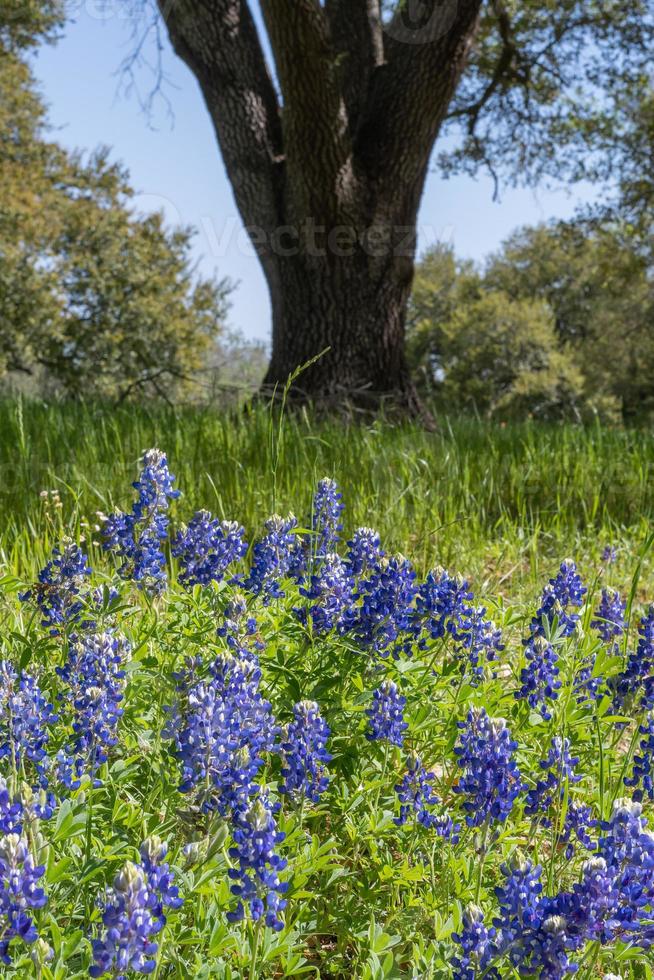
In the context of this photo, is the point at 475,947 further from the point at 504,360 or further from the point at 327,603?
the point at 504,360

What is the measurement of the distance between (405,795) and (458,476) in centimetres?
399

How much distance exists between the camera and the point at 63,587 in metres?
2.57

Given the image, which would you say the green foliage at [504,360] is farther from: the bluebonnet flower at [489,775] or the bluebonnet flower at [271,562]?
the bluebonnet flower at [489,775]

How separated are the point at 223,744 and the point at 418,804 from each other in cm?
72

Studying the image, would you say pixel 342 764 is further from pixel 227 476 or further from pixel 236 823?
pixel 227 476

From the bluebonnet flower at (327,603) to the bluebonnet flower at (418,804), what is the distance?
514 millimetres

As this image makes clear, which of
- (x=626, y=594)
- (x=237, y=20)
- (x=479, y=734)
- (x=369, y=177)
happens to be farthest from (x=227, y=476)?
(x=237, y=20)

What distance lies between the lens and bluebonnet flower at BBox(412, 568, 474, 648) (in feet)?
8.52

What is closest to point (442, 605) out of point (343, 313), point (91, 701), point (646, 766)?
point (646, 766)

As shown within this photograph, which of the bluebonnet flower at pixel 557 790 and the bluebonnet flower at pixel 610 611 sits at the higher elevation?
the bluebonnet flower at pixel 610 611

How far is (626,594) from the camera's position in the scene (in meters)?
4.97

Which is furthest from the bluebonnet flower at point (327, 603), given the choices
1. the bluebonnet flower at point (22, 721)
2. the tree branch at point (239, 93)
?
the tree branch at point (239, 93)

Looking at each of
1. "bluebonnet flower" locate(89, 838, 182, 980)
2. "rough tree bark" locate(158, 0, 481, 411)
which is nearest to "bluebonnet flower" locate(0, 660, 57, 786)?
"bluebonnet flower" locate(89, 838, 182, 980)

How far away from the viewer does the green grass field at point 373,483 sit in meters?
4.93
